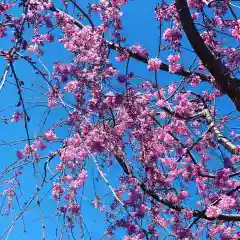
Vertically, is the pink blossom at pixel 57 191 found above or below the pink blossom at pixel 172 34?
below

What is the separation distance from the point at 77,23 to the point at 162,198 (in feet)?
8.08

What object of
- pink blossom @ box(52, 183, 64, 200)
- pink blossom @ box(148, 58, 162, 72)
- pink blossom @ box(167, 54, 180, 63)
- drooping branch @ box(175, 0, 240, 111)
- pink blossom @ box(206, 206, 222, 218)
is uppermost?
pink blossom @ box(167, 54, 180, 63)

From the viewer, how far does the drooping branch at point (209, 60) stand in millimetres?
4461

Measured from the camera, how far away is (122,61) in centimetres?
539

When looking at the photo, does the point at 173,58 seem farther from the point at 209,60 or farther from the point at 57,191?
the point at 57,191

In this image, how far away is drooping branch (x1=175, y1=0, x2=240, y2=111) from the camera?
14.6ft

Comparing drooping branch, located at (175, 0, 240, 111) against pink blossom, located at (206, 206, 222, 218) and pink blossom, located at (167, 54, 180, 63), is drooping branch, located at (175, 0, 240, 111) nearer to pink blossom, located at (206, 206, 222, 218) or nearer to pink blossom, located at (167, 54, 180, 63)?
pink blossom, located at (167, 54, 180, 63)

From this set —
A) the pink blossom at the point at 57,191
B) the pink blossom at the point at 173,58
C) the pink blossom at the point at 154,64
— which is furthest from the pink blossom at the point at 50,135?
the pink blossom at the point at 173,58

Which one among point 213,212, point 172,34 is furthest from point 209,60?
point 213,212

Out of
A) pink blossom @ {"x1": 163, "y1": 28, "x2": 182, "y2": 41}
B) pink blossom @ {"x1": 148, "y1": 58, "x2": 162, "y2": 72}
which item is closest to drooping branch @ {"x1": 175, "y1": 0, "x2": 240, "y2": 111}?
pink blossom @ {"x1": 163, "y1": 28, "x2": 182, "y2": 41}

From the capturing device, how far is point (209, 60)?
15.5 feet

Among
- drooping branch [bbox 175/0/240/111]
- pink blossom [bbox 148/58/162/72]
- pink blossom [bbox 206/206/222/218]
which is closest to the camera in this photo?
drooping branch [bbox 175/0/240/111]

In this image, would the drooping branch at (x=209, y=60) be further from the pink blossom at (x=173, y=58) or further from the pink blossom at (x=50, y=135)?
the pink blossom at (x=50, y=135)

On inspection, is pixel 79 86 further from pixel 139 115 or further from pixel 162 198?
pixel 162 198
